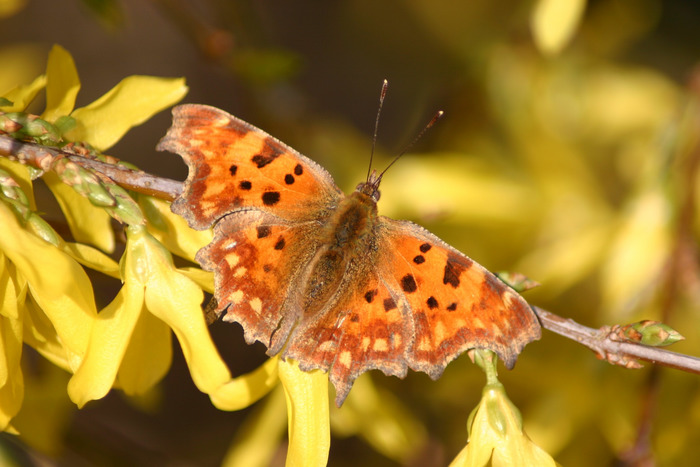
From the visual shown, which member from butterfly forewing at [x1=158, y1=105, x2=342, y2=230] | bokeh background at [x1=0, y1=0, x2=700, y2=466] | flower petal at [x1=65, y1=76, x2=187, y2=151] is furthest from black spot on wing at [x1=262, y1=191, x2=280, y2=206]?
bokeh background at [x1=0, y1=0, x2=700, y2=466]

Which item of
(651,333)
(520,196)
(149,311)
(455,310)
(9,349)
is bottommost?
(9,349)

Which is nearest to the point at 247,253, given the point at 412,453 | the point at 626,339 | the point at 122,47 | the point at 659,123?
the point at 626,339

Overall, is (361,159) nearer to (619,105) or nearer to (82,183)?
(619,105)

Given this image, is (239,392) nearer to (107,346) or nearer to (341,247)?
(107,346)

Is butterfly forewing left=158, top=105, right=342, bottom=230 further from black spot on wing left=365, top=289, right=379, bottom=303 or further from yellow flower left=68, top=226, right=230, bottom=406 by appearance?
black spot on wing left=365, top=289, right=379, bottom=303

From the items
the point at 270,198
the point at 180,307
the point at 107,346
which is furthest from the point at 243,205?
the point at 107,346
